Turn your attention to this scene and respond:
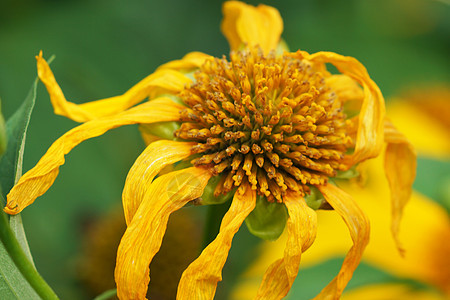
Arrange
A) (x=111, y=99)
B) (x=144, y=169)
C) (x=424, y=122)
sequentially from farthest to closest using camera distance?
(x=424, y=122) < (x=111, y=99) < (x=144, y=169)

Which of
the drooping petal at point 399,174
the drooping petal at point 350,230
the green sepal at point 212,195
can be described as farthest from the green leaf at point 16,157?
the drooping petal at point 399,174

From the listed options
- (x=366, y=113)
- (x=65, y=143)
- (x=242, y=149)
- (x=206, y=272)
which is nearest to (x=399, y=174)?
(x=366, y=113)

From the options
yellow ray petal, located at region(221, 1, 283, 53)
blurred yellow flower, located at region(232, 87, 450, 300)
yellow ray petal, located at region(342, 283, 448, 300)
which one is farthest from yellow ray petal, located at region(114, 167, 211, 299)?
yellow ray petal, located at region(342, 283, 448, 300)

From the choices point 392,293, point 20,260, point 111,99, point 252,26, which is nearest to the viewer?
point 20,260

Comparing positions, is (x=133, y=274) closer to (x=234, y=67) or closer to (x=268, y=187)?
(x=268, y=187)

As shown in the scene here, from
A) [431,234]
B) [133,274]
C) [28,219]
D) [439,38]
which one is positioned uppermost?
[133,274]

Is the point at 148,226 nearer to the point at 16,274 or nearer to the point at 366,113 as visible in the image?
the point at 16,274

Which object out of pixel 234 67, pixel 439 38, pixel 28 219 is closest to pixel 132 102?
pixel 234 67
